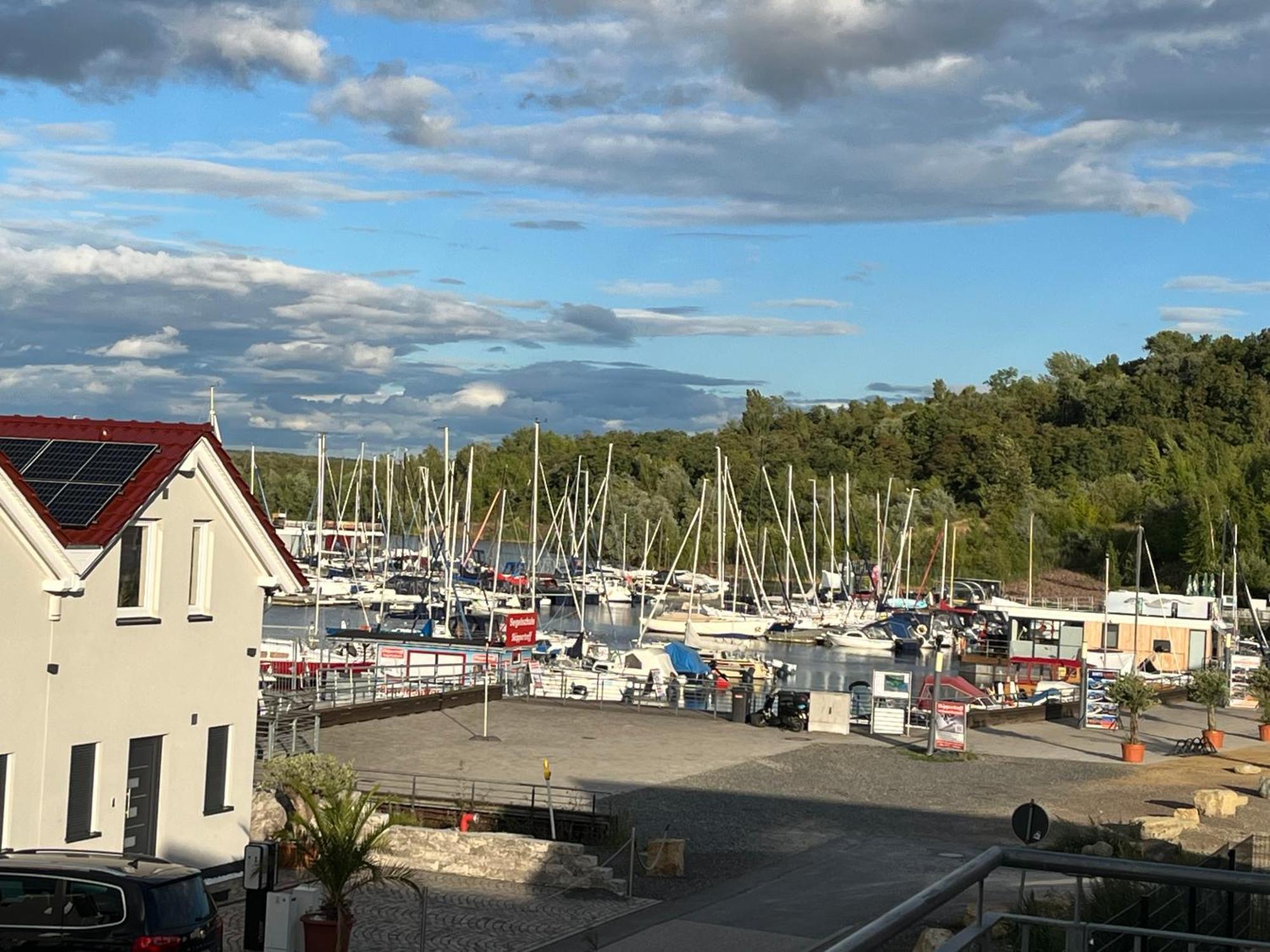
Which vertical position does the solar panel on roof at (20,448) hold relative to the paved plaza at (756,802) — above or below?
above

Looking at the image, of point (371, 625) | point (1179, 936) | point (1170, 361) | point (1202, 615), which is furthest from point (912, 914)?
point (1170, 361)

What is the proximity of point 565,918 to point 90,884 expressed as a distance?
9.07 metres

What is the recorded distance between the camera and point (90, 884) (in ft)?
45.9

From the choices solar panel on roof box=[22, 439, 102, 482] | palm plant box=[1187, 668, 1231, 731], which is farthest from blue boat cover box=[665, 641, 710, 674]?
solar panel on roof box=[22, 439, 102, 482]

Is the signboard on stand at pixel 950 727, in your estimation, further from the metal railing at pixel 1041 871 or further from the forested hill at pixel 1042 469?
the forested hill at pixel 1042 469

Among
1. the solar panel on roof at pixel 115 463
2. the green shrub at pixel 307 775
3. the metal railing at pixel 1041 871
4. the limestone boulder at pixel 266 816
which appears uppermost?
the solar panel on roof at pixel 115 463

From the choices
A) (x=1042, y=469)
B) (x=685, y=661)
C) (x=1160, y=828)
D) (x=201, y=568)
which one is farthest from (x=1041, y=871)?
(x=1042, y=469)

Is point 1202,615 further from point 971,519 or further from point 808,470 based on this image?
point 808,470

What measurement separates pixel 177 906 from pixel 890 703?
33924mm

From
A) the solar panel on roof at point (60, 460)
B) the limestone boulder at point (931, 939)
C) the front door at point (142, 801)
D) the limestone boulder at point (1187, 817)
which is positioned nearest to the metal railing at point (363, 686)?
the front door at point (142, 801)

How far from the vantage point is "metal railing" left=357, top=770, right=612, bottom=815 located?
27406mm

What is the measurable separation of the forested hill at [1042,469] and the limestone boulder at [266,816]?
343 feet

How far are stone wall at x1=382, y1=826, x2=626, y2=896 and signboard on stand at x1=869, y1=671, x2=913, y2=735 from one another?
22521 millimetres

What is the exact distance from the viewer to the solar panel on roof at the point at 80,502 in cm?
2030
